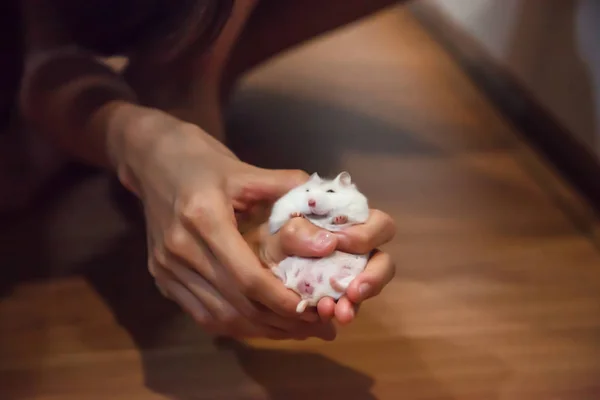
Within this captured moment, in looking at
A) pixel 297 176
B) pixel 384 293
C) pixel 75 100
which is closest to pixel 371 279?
pixel 297 176

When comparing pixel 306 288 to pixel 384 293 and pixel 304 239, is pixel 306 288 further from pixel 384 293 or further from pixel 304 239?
pixel 384 293

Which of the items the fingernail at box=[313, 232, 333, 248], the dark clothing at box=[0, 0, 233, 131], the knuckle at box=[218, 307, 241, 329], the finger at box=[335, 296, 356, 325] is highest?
the dark clothing at box=[0, 0, 233, 131]

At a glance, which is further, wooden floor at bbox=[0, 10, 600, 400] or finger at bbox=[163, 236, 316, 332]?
wooden floor at bbox=[0, 10, 600, 400]

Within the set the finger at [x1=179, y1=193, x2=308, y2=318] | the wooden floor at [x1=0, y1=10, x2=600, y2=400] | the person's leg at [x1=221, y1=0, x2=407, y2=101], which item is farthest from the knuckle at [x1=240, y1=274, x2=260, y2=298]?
the person's leg at [x1=221, y1=0, x2=407, y2=101]

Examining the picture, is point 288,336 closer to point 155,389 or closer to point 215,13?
point 155,389

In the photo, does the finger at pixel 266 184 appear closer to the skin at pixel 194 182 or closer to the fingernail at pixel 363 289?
the skin at pixel 194 182

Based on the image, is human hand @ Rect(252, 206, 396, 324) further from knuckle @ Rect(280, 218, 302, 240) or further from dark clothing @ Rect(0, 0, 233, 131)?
dark clothing @ Rect(0, 0, 233, 131)
